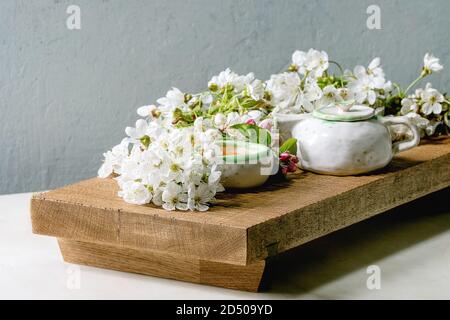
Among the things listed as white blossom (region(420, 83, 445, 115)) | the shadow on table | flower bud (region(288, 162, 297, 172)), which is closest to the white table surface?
the shadow on table

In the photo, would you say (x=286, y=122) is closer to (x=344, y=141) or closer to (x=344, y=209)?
(x=344, y=141)

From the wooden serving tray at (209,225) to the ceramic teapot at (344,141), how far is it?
26 mm

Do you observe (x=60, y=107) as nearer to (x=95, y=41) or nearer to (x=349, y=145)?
(x=95, y=41)

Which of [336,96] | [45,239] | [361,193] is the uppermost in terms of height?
[336,96]

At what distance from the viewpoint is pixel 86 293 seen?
1.50 m

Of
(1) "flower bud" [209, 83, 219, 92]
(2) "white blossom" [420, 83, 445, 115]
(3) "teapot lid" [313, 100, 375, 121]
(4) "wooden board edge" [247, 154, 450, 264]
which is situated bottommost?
(4) "wooden board edge" [247, 154, 450, 264]

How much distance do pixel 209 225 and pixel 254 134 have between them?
0.35 metres

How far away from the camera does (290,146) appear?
176 cm

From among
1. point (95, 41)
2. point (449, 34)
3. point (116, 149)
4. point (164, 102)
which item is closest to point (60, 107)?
point (95, 41)

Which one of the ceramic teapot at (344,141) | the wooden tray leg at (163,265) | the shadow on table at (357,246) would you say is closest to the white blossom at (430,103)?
the shadow on table at (357,246)

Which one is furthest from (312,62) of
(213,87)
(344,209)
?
(344,209)

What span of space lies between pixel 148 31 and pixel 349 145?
3.31 feet

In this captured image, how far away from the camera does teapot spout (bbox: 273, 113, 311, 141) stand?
183cm

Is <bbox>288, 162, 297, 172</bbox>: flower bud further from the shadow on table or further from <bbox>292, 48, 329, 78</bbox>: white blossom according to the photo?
<bbox>292, 48, 329, 78</bbox>: white blossom
